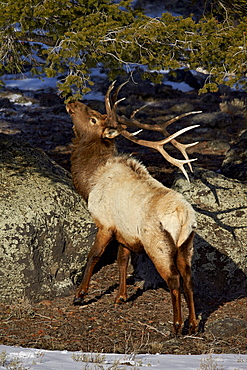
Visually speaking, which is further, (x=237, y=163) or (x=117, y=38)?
(x=237, y=163)

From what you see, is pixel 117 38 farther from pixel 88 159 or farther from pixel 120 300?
pixel 120 300

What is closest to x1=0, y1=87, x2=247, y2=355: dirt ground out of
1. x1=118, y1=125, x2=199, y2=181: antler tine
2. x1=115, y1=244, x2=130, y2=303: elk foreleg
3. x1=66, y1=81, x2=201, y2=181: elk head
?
x1=115, y1=244, x2=130, y2=303: elk foreleg

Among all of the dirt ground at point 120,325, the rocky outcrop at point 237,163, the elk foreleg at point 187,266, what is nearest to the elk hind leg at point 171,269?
the elk foreleg at point 187,266

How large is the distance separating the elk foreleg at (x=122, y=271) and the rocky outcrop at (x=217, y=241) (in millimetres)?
680

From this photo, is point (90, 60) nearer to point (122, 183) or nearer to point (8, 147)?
point (8, 147)

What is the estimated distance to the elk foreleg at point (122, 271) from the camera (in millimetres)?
7438

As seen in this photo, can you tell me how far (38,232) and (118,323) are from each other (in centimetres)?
196

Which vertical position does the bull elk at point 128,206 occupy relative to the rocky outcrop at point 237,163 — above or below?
above

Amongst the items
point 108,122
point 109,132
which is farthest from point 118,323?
point 108,122

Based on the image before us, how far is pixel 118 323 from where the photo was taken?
6633mm

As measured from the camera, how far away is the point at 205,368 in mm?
4352

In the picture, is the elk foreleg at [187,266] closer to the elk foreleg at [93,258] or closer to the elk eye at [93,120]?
the elk foreleg at [93,258]

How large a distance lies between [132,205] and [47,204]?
5.89 ft

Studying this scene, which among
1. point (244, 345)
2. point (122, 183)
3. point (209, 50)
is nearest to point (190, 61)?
point (209, 50)
